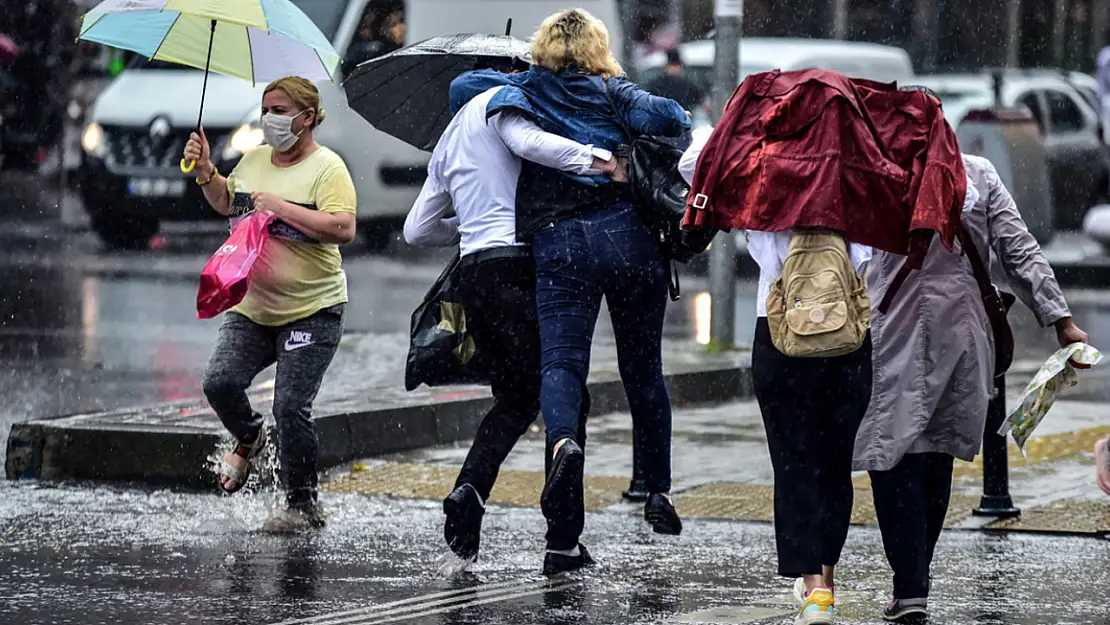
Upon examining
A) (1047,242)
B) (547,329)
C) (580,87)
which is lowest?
(1047,242)

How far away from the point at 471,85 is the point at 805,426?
6.13 feet

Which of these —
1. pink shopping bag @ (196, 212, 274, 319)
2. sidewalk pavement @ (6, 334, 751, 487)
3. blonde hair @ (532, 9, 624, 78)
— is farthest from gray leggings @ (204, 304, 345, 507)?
blonde hair @ (532, 9, 624, 78)

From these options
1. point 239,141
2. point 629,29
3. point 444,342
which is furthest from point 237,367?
point 629,29

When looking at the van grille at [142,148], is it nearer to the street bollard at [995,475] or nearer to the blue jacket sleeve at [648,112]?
the street bollard at [995,475]

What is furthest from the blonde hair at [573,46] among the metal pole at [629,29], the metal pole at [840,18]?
the metal pole at [840,18]

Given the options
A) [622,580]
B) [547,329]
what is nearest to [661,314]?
[547,329]

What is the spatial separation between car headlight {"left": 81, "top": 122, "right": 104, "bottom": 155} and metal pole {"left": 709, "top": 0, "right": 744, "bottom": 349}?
337 inches

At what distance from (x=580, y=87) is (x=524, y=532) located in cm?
179

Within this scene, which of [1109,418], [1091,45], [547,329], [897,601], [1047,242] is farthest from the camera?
[1091,45]

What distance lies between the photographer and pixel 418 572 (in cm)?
688

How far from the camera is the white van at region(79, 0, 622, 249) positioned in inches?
759

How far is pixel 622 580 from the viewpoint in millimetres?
6738

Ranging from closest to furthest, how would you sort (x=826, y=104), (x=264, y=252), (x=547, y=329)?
(x=826, y=104)
(x=547, y=329)
(x=264, y=252)

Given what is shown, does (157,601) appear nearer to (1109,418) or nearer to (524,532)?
(524,532)
